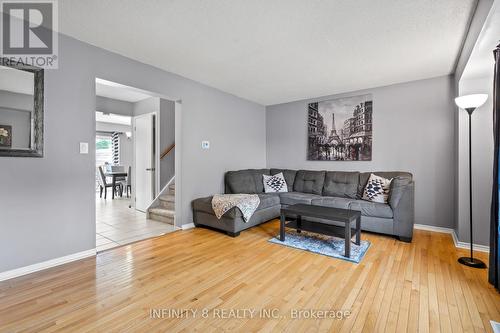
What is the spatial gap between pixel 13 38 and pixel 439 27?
13.6 ft

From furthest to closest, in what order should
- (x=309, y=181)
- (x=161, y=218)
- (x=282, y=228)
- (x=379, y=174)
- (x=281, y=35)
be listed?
(x=309, y=181), (x=161, y=218), (x=379, y=174), (x=282, y=228), (x=281, y=35)

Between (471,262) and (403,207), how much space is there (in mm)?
915

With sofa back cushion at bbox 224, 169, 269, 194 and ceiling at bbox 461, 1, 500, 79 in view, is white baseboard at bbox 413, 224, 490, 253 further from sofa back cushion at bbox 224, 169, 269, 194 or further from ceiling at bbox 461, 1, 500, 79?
sofa back cushion at bbox 224, 169, 269, 194

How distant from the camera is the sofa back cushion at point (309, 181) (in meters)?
4.59

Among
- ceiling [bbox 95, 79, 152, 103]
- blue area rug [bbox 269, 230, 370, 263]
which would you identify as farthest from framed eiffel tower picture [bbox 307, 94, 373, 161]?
ceiling [bbox 95, 79, 152, 103]

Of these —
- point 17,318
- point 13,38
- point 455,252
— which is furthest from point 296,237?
point 13,38

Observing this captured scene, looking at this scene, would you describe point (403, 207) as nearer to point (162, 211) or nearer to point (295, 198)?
point (295, 198)

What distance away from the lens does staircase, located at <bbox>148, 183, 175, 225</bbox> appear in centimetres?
430

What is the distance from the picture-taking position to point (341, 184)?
14.1 feet

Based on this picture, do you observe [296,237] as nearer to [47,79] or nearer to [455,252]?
→ [455,252]

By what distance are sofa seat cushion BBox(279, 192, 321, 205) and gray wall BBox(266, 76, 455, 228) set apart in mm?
1070

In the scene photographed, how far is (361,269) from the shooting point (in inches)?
95.6

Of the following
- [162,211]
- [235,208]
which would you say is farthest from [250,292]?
[162,211]

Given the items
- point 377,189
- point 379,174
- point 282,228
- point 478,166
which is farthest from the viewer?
point 379,174
